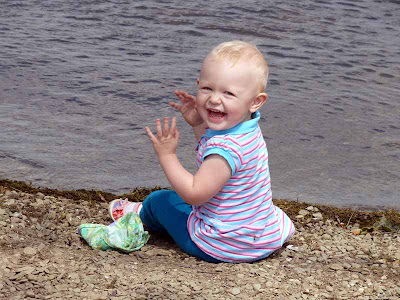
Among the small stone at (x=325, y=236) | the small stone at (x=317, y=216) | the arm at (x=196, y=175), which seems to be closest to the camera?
the arm at (x=196, y=175)

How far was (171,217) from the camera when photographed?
4199 mm

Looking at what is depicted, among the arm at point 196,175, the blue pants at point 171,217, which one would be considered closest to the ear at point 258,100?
the arm at point 196,175

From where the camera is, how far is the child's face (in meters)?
3.83

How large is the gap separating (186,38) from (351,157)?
4.01m

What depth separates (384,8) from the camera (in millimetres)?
12664

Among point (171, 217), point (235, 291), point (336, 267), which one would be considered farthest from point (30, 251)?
point (336, 267)

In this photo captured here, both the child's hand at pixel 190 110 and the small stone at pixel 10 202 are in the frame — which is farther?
the small stone at pixel 10 202

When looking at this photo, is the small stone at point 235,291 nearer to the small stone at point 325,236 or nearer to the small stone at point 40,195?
the small stone at point 325,236

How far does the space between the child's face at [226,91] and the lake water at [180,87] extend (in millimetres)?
2007

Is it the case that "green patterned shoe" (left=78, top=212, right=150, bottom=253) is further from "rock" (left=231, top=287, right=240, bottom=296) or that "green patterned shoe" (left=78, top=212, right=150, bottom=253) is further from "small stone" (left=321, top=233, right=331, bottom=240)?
"small stone" (left=321, top=233, right=331, bottom=240)

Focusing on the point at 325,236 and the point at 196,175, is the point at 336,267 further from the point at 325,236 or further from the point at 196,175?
the point at 196,175

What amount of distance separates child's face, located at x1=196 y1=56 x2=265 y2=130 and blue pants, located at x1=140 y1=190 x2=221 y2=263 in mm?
587

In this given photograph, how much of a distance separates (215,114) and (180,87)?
4193 mm

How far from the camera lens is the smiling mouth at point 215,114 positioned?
392 cm
